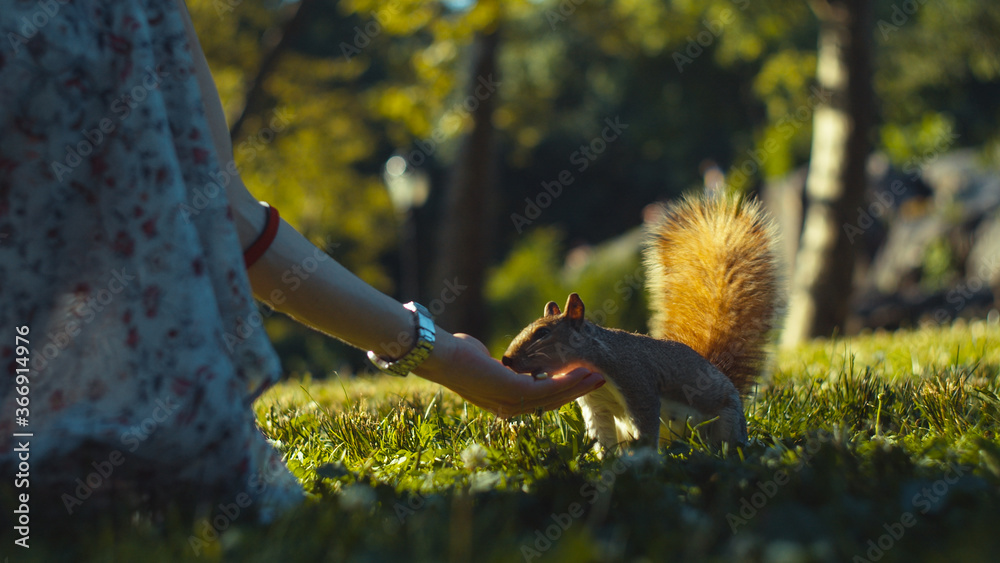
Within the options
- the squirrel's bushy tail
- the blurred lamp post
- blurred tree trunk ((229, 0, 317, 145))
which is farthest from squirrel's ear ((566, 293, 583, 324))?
the blurred lamp post

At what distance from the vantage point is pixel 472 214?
8.34 metres

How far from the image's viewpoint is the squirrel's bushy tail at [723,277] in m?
2.47

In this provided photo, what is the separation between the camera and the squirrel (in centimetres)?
215

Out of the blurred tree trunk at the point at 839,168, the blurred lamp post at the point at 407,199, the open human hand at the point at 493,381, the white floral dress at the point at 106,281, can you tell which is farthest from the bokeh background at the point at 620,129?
the white floral dress at the point at 106,281

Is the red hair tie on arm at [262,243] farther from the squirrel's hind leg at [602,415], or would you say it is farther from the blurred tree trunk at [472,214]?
the blurred tree trunk at [472,214]

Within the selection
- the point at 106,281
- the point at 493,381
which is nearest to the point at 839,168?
the point at 493,381

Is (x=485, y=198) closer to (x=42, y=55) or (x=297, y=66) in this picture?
(x=297, y=66)

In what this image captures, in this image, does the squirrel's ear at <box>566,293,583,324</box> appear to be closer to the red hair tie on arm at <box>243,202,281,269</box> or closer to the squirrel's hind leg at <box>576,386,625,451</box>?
the squirrel's hind leg at <box>576,386,625,451</box>

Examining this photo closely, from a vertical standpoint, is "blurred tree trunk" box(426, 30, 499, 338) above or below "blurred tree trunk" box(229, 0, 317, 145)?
below

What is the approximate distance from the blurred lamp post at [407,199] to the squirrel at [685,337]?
37.9 ft

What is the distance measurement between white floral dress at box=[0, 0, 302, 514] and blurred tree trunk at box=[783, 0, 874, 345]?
21.1ft

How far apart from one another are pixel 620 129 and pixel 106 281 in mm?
21740

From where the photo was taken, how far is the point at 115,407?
1311 mm

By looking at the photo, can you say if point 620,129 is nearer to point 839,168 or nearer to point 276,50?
point 276,50
